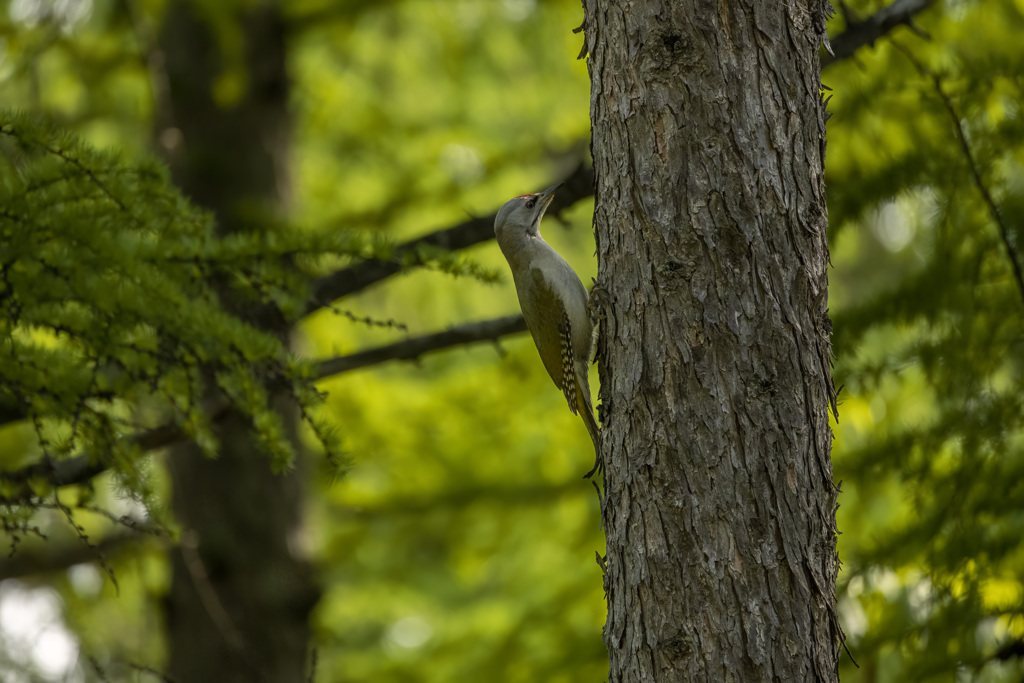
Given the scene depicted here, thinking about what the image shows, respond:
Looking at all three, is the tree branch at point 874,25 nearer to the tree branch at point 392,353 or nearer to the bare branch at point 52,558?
the tree branch at point 392,353

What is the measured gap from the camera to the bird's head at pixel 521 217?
4.36 m

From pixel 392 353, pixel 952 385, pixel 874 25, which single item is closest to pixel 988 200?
pixel 952 385

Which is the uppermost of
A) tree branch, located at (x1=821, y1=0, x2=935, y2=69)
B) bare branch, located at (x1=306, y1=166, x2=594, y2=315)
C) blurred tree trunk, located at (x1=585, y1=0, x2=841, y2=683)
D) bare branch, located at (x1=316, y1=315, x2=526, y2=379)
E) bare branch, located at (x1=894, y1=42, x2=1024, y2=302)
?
tree branch, located at (x1=821, y1=0, x2=935, y2=69)

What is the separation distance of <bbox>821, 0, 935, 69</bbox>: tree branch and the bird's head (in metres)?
1.45

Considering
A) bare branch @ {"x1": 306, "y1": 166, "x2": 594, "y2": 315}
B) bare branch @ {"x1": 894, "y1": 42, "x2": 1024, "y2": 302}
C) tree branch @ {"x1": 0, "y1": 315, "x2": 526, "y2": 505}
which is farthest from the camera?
bare branch @ {"x1": 306, "y1": 166, "x2": 594, "y2": 315}

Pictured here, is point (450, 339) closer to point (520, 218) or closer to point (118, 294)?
point (520, 218)

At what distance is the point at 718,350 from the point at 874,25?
87.7 inches

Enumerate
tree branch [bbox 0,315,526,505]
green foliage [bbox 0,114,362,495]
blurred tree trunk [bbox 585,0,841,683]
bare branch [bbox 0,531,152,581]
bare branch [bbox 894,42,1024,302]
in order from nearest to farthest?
blurred tree trunk [bbox 585,0,841,683]
green foliage [bbox 0,114,362,495]
bare branch [bbox 894,42,1024,302]
tree branch [bbox 0,315,526,505]
bare branch [bbox 0,531,152,581]

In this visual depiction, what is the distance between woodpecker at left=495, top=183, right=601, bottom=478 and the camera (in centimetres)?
404

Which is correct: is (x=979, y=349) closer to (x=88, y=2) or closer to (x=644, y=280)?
(x=644, y=280)

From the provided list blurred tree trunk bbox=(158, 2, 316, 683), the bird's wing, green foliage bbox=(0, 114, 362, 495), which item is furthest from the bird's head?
blurred tree trunk bbox=(158, 2, 316, 683)

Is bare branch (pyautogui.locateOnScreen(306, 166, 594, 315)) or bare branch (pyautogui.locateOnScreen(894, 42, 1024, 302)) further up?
bare branch (pyautogui.locateOnScreen(306, 166, 594, 315))

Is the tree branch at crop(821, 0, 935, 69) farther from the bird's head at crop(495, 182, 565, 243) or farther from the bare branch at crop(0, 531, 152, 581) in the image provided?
the bare branch at crop(0, 531, 152, 581)

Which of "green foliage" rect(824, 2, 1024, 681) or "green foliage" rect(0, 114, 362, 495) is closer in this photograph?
"green foliage" rect(0, 114, 362, 495)
